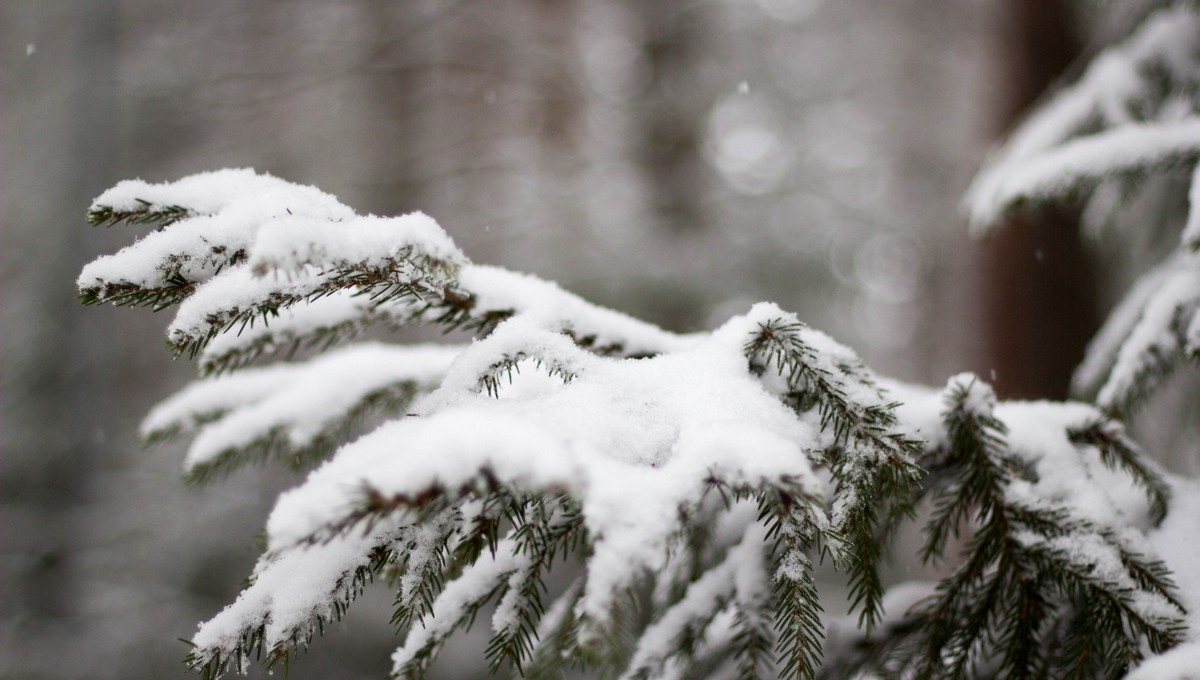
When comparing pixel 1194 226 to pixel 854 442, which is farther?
pixel 1194 226

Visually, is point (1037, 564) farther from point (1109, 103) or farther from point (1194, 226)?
point (1109, 103)

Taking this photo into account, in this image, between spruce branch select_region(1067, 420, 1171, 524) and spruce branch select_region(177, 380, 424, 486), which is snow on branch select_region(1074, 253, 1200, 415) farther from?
spruce branch select_region(177, 380, 424, 486)

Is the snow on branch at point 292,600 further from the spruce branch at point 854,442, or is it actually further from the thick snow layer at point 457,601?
the spruce branch at point 854,442

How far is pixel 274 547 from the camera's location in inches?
19.0

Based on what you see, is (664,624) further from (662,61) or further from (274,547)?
(662,61)

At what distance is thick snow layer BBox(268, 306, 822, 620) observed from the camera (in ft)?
1.69

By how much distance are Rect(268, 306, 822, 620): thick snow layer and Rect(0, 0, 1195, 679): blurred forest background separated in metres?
3.01

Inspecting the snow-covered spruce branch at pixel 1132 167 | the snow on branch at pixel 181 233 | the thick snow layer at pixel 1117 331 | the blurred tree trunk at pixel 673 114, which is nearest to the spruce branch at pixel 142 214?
the snow on branch at pixel 181 233

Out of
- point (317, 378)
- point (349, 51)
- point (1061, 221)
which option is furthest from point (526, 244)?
point (317, 378)

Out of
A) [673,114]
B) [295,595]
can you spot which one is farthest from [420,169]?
[295,595]

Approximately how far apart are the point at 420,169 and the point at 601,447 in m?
5.43

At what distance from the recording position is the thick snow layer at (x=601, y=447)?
1.69 feet

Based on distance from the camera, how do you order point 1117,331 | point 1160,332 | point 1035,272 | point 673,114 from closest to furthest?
point 1160,332 < point 1117,331 < point 1035,272 < point 673,114

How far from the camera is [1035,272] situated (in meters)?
2.79
